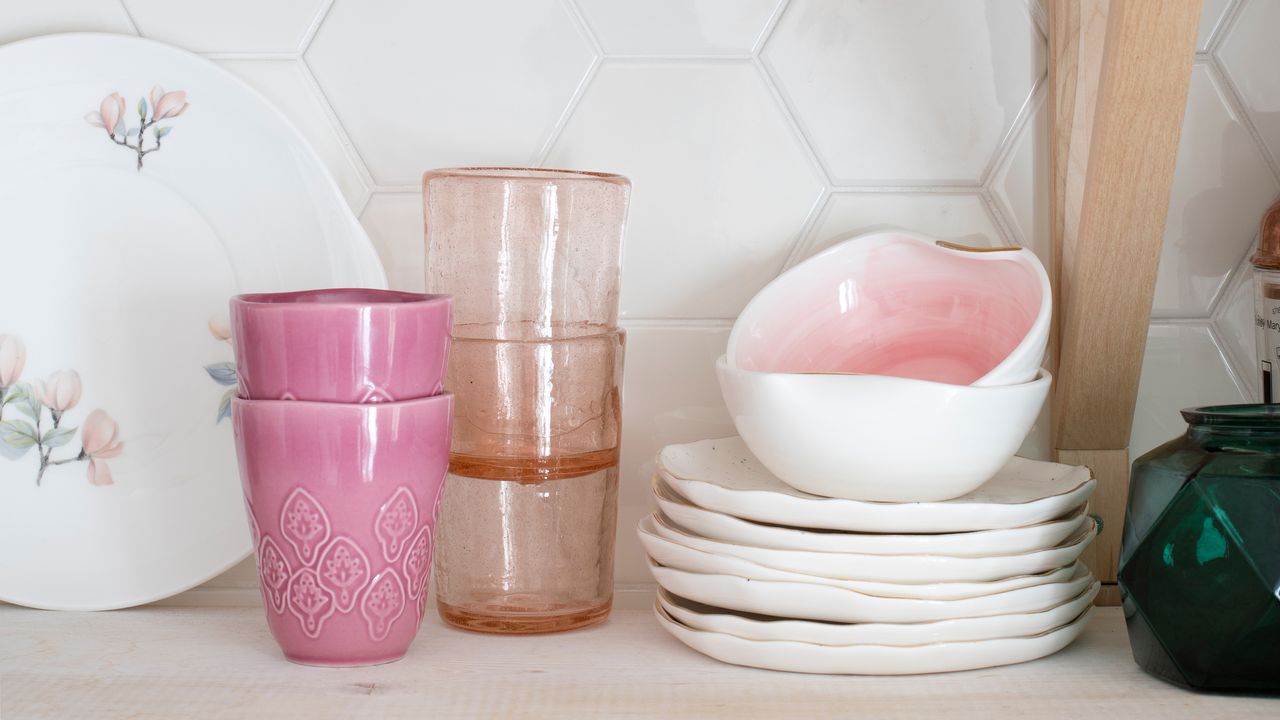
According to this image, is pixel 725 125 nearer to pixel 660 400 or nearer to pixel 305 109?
pixel 660 400

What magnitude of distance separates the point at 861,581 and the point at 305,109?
0.57 metres

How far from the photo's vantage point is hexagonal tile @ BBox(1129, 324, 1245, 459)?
864mm

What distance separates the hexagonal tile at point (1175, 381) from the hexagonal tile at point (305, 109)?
0.66m

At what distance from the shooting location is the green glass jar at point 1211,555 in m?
0.58

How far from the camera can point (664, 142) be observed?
0.86m

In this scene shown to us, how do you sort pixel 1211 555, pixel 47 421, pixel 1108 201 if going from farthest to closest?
pixel 47 421
pixel 1108 201
pixel 1211 555

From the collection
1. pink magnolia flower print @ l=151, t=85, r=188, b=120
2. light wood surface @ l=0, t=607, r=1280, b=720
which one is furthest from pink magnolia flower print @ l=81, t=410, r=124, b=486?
pink magnolia flower print @ l=151, t=85, r=188, b=120

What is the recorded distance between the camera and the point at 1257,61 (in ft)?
2.78

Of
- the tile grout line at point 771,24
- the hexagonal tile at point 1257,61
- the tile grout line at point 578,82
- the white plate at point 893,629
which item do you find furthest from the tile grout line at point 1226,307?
the tile grout line at point 578,82

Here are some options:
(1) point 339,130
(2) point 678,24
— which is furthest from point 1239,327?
(1) point 339,130

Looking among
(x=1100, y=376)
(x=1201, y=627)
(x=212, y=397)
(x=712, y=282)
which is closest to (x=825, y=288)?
(x=712, y=282)

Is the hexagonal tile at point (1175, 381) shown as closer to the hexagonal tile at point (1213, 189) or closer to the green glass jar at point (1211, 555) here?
the hexagonal tile at point (1213, 189)

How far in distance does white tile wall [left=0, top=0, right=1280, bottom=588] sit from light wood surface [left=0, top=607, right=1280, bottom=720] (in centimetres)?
20

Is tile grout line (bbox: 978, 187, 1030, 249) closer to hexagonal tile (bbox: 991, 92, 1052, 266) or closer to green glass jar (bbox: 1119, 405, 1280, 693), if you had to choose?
hexagonal tile (bbox: 991, 92, 1052, 266)
